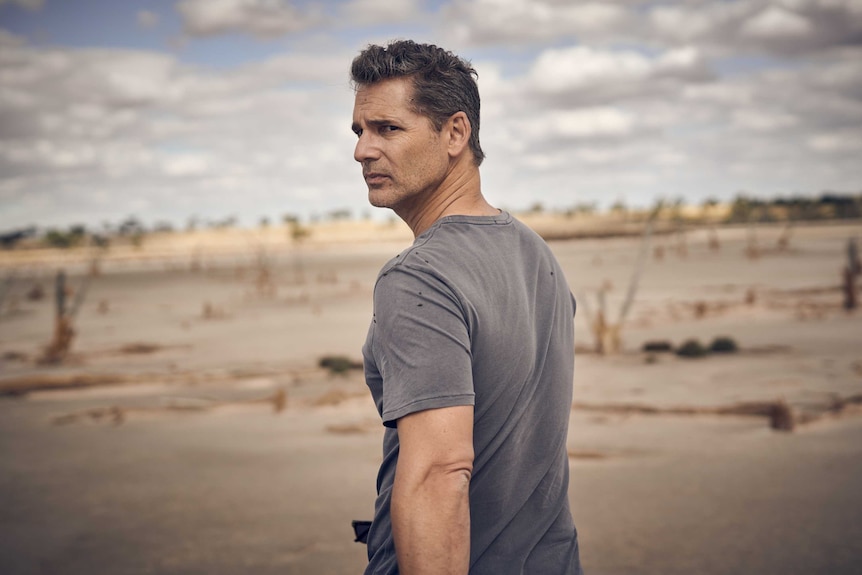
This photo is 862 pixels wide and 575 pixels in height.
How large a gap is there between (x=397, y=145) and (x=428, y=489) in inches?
26.8

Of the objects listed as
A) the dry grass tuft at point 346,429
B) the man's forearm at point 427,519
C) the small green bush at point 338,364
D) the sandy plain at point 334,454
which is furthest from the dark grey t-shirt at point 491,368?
the small green bush at point 338,364

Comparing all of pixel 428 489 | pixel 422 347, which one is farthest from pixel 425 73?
pixel 428 489

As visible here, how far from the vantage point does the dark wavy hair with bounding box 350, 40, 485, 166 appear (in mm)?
1545

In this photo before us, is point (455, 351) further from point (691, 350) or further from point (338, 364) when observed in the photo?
point (691, 350)

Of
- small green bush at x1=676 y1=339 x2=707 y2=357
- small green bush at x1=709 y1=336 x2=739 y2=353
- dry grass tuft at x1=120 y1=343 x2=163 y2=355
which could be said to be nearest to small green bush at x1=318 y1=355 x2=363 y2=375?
small green bush at x1=676 y1=339 x2=707 y2=357

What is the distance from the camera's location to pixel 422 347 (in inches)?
50.6

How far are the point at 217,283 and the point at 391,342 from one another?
27704mm

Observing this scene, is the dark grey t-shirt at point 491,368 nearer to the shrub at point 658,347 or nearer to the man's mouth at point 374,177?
the man's mouth at point 374,177

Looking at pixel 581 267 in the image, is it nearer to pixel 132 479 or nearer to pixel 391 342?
pixel 132 479

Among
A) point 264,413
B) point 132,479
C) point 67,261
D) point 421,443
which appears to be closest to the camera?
point 421,443

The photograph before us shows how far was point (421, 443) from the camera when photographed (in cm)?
129

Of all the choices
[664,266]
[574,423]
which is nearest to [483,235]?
[574,423]

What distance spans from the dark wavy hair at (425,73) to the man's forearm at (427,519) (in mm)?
698

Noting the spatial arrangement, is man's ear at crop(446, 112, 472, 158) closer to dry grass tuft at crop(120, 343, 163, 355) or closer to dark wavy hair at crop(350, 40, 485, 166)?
dark wavy hair at crop(350, 40, 485, 166)
